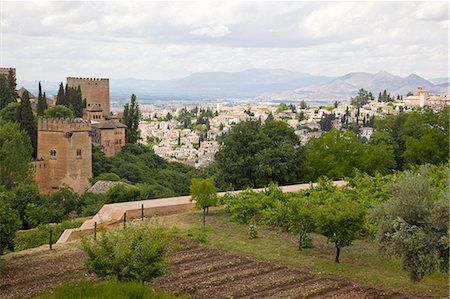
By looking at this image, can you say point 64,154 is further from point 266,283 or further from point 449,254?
point 449,254

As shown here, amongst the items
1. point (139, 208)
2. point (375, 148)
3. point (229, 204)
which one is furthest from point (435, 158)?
point (139, 208)

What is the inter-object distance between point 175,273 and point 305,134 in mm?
97748

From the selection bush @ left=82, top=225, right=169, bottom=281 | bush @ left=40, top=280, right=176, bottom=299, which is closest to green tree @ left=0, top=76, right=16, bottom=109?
bush @ left=82, top=225, right=169, bottom=281

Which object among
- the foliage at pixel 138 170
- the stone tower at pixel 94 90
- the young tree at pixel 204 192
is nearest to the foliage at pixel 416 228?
the young tree at pixel 204 192

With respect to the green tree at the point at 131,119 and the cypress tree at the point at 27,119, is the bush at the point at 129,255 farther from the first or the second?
the green tree at the point at 131,119

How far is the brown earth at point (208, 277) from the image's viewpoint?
11641 mm

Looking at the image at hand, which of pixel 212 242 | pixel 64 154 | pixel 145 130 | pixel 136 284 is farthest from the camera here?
pixel 145 130

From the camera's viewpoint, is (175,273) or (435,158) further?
(435,158)

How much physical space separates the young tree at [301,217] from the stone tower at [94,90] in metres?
42.4

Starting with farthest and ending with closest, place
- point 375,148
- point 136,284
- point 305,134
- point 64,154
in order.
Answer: point 305,134
point 64,154
point 375,148
point 136,284

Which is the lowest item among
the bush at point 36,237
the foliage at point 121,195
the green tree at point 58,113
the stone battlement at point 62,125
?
the bush at point 36,237

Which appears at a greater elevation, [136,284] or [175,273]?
[136,284]

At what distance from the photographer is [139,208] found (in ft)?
60.8

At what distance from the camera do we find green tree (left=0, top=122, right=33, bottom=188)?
3078cm
